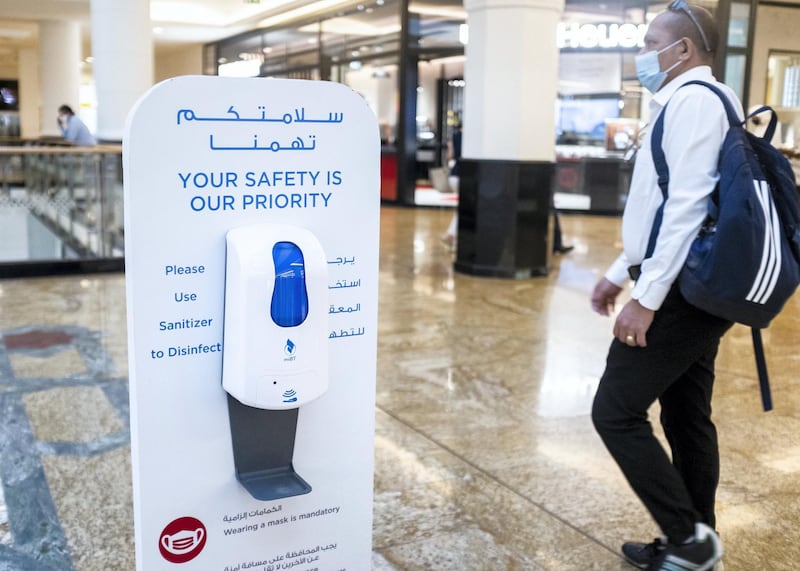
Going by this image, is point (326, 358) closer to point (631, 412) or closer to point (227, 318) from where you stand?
point (227, 318)

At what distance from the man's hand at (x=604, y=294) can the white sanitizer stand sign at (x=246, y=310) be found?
967mm

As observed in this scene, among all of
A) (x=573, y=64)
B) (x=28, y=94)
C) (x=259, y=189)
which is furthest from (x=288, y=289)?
(x=28, y=94)

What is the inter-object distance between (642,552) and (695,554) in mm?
341

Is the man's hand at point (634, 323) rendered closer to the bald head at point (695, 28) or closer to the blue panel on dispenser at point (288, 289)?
the bald head at point (695, 28)

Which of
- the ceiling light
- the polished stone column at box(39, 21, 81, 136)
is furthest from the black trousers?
the polished stone column at box(39, 21, 81, 136)

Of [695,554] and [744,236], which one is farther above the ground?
[744,236]

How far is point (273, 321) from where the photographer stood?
1729 mm

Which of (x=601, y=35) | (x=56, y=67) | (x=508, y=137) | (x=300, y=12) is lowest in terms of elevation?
(x=508, y=137)

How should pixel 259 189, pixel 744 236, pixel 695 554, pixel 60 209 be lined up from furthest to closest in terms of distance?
pixel 60 209 → pixel 695 554 → pixel 744 236 → pixel 259 189

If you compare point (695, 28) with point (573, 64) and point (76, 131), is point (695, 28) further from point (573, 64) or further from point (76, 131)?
point (573, 64)

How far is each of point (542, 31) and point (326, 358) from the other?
21.1ft

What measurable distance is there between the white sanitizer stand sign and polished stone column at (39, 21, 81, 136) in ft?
63.3

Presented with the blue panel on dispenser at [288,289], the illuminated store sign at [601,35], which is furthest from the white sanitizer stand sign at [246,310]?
the illuminated store sign at [601,35]

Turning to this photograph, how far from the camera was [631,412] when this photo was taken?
2.36 m
